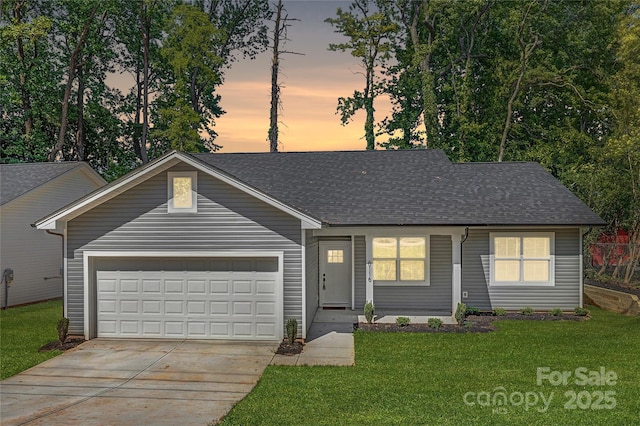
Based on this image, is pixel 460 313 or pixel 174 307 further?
pixel 460 313

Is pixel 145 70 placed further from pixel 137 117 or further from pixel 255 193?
pixel 255 193

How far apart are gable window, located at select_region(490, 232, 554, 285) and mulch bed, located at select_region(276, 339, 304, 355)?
8092 mm

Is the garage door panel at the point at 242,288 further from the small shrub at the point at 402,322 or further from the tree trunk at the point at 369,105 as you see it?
the tree trunk at the point at 369,105

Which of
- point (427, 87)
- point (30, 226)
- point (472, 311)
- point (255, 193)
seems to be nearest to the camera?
point (255, 193)

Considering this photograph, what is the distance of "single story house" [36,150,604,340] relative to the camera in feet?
42.7

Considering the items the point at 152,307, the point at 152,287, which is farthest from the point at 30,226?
the point at 152,307

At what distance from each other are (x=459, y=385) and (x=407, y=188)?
9972 millimetres

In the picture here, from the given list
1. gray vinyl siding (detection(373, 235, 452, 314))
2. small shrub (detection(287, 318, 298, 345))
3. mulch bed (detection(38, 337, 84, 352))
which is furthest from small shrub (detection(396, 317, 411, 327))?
mulch bed (detection(38, 337, 84, 352))

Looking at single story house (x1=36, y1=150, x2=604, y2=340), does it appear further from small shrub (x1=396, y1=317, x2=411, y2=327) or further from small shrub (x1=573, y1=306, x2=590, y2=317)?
small shrub (x1=396, y1=317, x2=411, y2=327)

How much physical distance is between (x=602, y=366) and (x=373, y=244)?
8.18 metres

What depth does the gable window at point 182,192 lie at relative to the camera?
13.1 metres

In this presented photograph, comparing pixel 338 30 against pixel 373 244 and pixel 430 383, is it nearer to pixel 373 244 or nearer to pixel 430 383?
pixel 373 244

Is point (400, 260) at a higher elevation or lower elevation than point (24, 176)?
lower

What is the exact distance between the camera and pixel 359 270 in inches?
683
